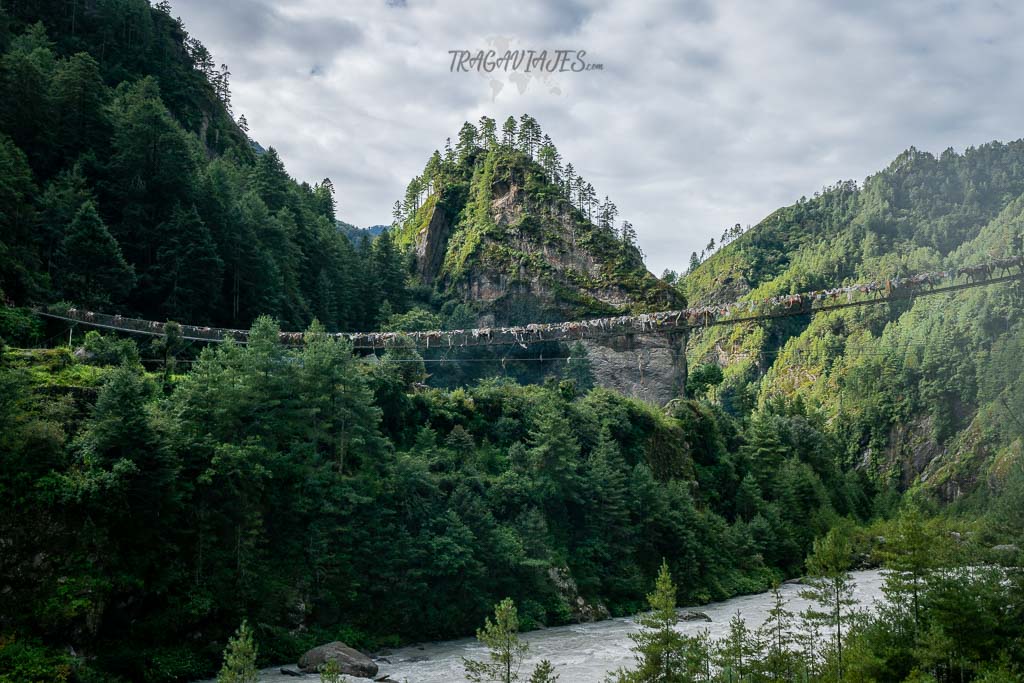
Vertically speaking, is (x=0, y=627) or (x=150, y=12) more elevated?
(x=150, y=12)

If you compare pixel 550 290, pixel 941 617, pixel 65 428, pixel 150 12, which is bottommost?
pixel 941 617

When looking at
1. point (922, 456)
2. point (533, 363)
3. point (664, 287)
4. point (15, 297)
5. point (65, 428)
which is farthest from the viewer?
point (922, 456)

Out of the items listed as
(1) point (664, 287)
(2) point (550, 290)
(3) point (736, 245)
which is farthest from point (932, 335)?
(3) point (736, 245)

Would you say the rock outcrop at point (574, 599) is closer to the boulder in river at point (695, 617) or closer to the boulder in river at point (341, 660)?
the boulder in river at point (695, 617)

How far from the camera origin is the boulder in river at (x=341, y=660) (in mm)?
27141

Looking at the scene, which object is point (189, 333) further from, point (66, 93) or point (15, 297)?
point (66, 93)

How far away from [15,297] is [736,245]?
159772 millimetres

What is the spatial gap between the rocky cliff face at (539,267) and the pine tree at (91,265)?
43.0m

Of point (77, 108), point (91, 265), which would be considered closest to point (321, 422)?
point (91, 265)

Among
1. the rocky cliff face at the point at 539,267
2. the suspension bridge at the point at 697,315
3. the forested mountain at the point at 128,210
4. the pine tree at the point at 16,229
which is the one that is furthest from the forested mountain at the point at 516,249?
the pine tree at the point at 16,229

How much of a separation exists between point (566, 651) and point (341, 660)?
384 inches

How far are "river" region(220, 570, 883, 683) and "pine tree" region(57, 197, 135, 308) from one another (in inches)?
990

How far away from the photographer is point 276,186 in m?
68.2

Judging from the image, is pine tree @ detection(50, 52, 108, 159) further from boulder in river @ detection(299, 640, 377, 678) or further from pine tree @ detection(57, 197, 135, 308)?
boulder in river @ detection(299, 640, 377, 678)
